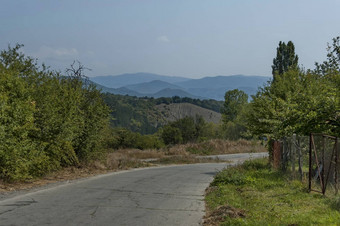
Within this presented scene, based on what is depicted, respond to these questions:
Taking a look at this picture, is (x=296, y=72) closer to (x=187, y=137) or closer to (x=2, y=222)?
(x=2, y=222)

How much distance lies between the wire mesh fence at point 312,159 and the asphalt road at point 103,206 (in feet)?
13.3

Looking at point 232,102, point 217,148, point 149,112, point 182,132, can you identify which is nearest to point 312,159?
point 217,148

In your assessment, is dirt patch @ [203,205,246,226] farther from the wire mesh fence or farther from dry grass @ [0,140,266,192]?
dry grass @ [0,140,266,192]

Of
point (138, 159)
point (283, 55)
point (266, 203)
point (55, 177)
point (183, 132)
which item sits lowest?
point (138, 159)

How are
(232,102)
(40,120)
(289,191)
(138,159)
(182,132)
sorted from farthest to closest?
(232,102)
(182,132)
(138,159)
(40,120)
(289,191)

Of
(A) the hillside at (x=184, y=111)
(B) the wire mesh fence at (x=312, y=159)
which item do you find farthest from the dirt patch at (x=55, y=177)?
(A) the hillside at (x=184, y=111)

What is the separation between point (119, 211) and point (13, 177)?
5560 mm

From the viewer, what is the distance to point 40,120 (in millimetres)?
16047

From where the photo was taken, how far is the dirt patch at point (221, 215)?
28.7ft

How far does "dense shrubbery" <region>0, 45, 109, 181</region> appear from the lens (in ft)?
43.3

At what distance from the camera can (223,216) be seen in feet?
29.3

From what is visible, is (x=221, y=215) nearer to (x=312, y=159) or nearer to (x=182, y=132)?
(x=312, y=159)

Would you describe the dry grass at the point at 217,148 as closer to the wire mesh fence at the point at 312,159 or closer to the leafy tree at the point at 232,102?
the wire mesh fence at the point at 312,159

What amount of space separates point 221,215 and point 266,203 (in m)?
2.02
